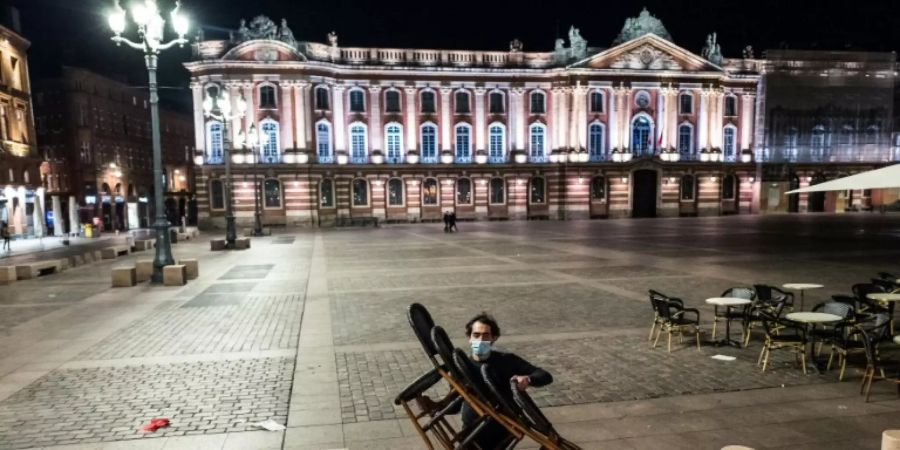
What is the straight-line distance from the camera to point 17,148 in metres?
37.3

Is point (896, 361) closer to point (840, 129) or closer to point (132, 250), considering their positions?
point (132, 250)

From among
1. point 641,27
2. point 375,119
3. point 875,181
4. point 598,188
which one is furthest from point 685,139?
point 875,181

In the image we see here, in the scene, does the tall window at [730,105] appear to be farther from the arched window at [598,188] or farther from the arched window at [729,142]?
the arched window at [598,188]

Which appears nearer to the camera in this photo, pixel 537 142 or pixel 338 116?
pixel 338 116

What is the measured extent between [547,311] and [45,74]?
59021 millimetres

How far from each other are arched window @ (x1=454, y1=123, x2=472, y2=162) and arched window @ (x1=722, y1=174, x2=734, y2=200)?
24.4m

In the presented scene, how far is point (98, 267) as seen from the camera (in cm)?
1953

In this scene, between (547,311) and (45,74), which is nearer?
(547,311)

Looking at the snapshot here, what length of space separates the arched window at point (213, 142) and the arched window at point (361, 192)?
10.9m

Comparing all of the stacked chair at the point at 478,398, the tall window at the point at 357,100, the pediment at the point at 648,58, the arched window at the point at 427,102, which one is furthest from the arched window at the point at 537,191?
the stacked chair at the point at 478,398

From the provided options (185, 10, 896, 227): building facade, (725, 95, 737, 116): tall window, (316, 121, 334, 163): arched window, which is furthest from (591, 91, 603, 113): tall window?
(316, 121, 334, 163): arched window

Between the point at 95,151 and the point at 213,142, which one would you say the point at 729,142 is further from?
the point at 95,151

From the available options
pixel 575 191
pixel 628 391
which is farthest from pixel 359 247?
pixel 575 191

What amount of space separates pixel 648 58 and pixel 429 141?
68.2 ft
